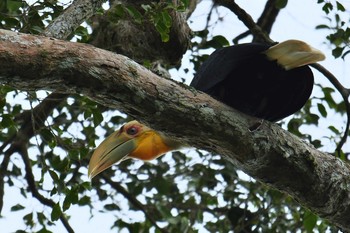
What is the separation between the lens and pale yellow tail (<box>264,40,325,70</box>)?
2.94 meters

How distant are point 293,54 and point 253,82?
271mm

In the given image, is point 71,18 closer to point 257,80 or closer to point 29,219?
point 257,80

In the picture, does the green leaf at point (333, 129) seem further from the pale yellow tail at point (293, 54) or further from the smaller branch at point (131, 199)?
the pale yellow tail at point (293, 54)

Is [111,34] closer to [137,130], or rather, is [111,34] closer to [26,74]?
[137,130]

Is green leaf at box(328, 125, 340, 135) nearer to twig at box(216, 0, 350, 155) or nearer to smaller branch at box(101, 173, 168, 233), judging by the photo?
twig at box(216, 0, 350, 155)

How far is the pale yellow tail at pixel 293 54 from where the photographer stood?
294 centimetres

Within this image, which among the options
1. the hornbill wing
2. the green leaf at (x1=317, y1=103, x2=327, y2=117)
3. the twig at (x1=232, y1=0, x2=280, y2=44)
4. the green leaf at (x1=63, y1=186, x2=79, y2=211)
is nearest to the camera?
the hornbill wing

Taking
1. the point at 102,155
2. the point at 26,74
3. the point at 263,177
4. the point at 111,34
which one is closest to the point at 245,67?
the point at 263,177

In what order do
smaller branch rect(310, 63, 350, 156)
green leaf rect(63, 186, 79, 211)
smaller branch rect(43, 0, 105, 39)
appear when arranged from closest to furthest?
smaller branch rect(43, 0, 105, 39)
green leaf rect(63, 186, 79, 211)
smaller branch rect(310, 63, 350, 156)

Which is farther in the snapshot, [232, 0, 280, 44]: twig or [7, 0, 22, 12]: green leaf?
[232, 0, 280, 44]: twig

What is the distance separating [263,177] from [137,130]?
2.24ft

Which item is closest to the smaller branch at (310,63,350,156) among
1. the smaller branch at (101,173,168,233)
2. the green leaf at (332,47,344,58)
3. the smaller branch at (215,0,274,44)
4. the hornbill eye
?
the green leaf at (332,47,344,58)

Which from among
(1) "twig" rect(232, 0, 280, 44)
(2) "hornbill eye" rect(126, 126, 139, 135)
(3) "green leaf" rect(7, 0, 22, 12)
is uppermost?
(1) "twig" rect(232, 0, 280, 44)

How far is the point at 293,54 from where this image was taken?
3.02 m
